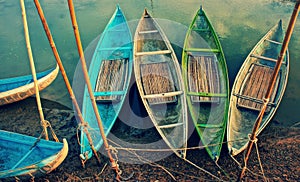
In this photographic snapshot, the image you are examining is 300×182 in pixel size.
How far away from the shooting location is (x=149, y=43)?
12.8m

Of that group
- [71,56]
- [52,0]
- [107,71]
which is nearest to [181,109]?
[107,71]

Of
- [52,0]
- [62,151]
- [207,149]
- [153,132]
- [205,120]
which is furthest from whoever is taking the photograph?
[52,0]

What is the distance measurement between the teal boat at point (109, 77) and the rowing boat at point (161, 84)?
2.25 feet

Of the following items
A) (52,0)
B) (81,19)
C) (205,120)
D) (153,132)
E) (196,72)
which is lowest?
(153,132)

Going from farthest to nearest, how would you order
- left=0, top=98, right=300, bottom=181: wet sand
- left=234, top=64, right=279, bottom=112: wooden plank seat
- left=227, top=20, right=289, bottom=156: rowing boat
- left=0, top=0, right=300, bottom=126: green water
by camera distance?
1. left=0, top=0, right=300, bottom=126: green water
2. left=234, top=64, right=279, bottom=112: wooden plank seat
3. left=227, top=20, right=289, bottom=156: rowing boat
4. left=0, top=98, right=300, bottom=181: wet sand

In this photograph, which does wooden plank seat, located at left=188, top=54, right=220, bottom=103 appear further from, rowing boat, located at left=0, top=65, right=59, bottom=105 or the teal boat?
rowing boat, located at left=0, top=65, right=59, bottom=105

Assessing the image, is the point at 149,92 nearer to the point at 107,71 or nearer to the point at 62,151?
the point at 107,71

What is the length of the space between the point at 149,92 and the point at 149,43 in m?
3.55

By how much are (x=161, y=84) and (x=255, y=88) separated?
12.8 ft

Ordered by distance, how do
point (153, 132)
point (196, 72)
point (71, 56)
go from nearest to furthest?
point (153, 132) → point (196, 72) → point (71, 56)

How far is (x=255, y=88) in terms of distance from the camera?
1023 cm

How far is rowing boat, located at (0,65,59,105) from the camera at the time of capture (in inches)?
419

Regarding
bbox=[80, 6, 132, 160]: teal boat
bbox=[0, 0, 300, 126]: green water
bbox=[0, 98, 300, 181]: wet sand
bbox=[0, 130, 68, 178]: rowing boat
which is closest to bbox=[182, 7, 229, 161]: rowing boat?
bbox=[0, 98, 300, 181]: wet sand

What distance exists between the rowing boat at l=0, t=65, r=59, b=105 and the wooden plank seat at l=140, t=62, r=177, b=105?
14.2 feet
